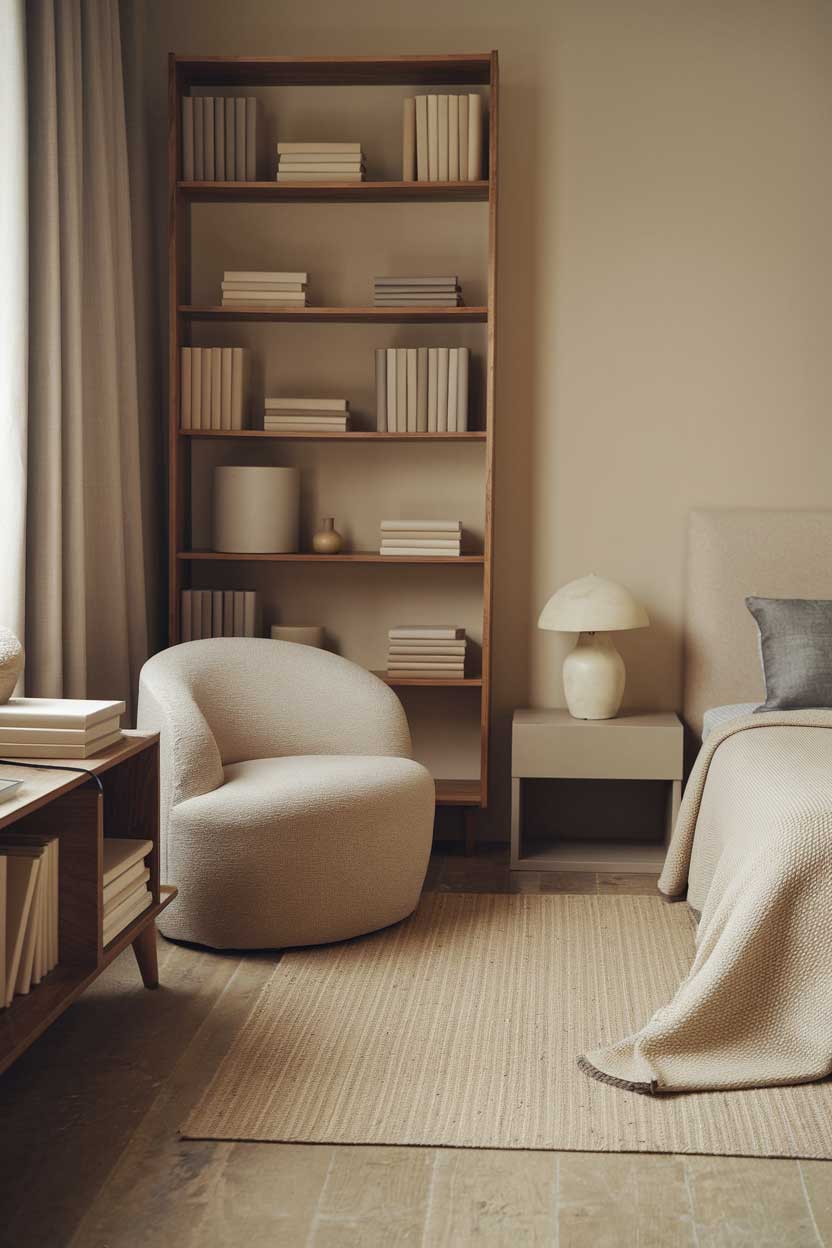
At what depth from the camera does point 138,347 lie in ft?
12.9

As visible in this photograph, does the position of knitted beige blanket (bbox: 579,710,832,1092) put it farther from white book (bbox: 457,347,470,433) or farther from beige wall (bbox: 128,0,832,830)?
white book (bbox: 457,347,470,433)

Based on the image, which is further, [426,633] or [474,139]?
[426,633]

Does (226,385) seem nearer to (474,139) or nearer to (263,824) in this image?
(474,139)

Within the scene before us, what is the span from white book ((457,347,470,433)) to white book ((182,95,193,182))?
1027 millimetres

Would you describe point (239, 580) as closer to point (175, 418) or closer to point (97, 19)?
point (175, 418)

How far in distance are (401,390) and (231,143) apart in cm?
95

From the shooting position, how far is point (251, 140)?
3838 mm

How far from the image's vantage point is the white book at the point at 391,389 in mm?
3836

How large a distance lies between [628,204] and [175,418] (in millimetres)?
1626

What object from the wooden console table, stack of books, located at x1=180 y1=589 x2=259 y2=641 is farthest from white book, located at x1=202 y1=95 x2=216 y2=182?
the wooden console table

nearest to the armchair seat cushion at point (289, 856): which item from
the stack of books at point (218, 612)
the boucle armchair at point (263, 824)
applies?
the boucle armchair at point (263, 824)

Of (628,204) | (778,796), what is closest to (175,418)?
(628,204)

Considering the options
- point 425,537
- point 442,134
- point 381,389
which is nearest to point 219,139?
point 442,134

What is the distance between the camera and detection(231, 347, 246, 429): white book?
390cm
